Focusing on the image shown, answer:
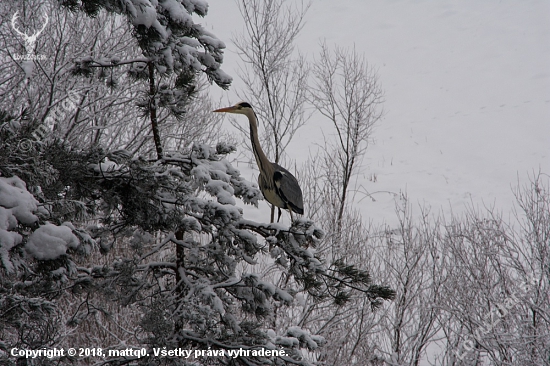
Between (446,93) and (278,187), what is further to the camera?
(446,93)

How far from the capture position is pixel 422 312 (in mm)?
10164

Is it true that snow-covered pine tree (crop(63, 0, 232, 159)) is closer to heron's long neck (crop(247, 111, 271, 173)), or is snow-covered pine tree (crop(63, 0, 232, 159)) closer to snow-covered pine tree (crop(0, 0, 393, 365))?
snow-covered pine tree (crop(0, 0, 393, 365))

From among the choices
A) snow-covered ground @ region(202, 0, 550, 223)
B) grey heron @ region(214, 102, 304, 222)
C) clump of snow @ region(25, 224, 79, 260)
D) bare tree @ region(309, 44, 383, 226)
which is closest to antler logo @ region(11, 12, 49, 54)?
grey heron @ region(214, 102, 304, 222)

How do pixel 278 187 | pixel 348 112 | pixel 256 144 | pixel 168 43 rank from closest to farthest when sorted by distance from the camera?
pixel 168 43 < pixel 256 144 < pixel 278 187 < pixel 348 112

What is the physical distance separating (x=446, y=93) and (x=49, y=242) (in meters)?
36.4

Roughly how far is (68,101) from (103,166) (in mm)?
8427

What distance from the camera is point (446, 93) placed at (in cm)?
3547

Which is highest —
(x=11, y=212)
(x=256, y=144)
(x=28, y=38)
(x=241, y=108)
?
(x=28, y=38)

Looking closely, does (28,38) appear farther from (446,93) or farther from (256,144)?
(446,93)

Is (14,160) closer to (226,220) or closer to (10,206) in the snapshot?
(10,206)

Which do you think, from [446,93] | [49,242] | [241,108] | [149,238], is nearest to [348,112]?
[241,108]

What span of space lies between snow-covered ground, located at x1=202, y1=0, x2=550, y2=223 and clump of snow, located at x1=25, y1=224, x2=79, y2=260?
15335 mm

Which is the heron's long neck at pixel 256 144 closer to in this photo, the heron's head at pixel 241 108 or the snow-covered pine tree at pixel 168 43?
the heron's head at pixel 241 108

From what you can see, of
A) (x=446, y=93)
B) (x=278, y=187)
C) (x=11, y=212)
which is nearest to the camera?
(x=11, y=212)
